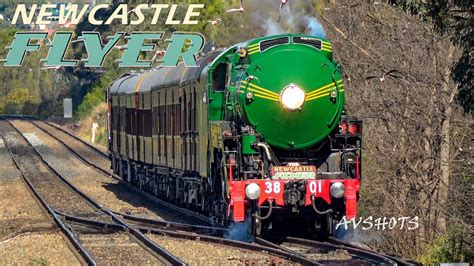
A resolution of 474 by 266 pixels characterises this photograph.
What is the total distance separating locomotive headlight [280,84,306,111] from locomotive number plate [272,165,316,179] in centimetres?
95

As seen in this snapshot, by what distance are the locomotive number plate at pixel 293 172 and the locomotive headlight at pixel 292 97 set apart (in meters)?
0.95

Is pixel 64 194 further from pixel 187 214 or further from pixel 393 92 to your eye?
pixel 393 92

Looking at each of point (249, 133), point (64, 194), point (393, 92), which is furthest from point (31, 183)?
point (249, 133)

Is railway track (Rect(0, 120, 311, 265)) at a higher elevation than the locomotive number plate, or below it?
below

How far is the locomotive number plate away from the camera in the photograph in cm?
1644

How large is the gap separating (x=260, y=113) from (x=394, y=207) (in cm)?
382

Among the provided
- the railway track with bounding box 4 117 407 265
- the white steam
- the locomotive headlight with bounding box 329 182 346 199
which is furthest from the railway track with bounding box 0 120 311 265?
the white steam

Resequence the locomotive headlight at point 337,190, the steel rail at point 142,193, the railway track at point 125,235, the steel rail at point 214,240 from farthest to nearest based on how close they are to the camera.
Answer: the steel rail at point 142,193 < the locomotive headlight at point 337,190 < the railway track at point 125,235 < the steel rail at point 214,240

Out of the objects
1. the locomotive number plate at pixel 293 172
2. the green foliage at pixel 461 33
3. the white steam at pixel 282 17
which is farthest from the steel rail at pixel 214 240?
the white steam at pixel 282 17

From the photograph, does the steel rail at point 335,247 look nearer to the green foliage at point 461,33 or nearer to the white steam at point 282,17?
the green foliage at point 461,33

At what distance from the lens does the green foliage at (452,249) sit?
15.2 m

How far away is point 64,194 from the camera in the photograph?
28.6 meters

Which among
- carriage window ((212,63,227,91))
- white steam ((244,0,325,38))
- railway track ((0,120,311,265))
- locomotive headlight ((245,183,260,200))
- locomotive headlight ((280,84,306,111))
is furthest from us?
white steam ((244,0,325,38))

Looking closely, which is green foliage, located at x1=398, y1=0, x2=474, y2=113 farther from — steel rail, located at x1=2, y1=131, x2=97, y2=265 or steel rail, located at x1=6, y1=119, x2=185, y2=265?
steel rail, located at x1=2, y1=131, x2=97, y2=265
